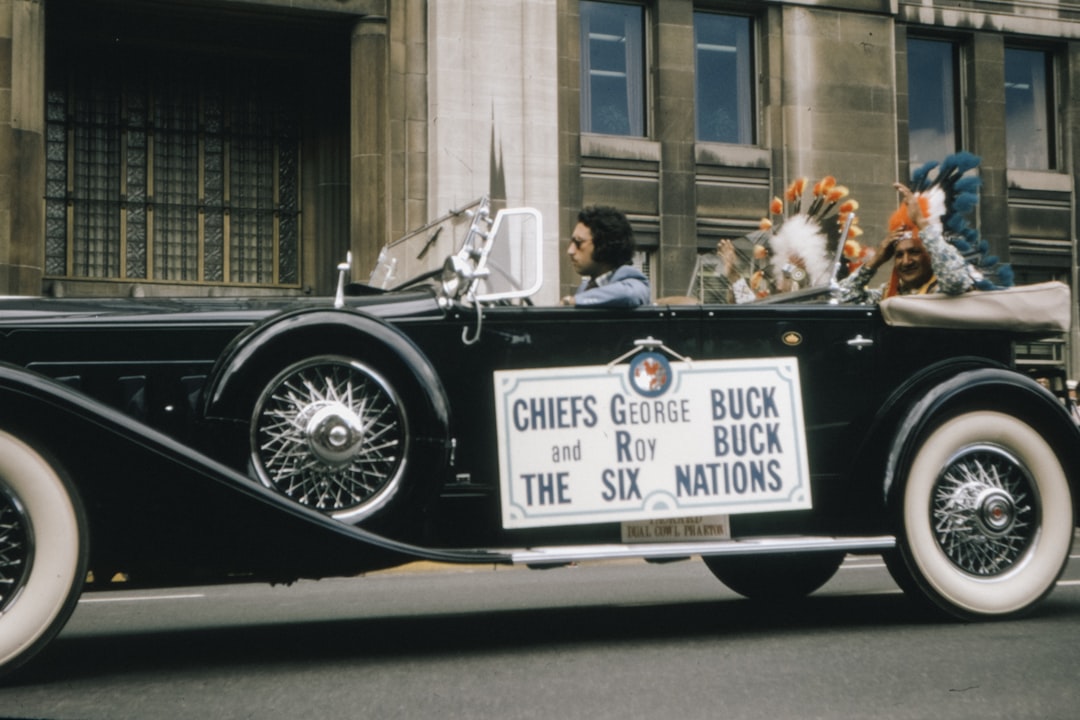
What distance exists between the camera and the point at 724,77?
721 inches

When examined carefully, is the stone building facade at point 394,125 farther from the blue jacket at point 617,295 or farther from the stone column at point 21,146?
the blue jacket at point 617,295

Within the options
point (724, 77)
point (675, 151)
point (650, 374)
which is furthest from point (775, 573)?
point (724, 77)

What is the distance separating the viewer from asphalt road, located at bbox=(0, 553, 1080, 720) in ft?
14.0

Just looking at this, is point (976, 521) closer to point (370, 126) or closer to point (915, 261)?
point (915, 261)

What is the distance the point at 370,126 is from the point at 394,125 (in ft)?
0.92

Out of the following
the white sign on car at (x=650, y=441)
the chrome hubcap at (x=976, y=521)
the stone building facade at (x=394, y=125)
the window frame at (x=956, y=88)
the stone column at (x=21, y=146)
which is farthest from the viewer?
the window frame at (x=956, y=88)

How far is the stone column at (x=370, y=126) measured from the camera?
16.0m

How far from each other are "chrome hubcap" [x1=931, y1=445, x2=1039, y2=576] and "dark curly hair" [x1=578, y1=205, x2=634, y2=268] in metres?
1.74

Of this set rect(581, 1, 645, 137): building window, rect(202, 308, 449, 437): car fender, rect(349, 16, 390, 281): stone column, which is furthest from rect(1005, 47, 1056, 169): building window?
rect(202, 308, 449, 437): car fender

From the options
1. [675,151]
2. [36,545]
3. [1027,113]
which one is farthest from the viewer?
[1027,113]

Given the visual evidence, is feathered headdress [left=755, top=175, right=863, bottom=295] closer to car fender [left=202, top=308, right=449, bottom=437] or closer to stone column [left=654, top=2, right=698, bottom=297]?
car fender [left=202, top=308, right=449, bottom=437]

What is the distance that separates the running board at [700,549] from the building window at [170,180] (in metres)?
11.9

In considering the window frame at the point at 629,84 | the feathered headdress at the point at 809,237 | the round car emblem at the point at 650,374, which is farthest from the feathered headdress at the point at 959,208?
the window frame at the point at 629,84

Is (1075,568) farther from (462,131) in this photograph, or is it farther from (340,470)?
(462,131)
